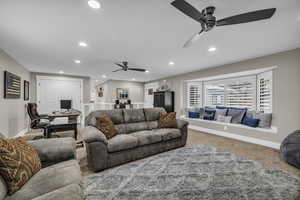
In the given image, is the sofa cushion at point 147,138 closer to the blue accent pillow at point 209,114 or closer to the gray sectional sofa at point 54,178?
the gray sectional sofa at point 54,178

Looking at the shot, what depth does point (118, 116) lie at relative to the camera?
10.6 feet

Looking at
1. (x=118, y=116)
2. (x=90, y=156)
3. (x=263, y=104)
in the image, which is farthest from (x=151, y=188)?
(x=263, y=104)

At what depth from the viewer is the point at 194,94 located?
623 cm

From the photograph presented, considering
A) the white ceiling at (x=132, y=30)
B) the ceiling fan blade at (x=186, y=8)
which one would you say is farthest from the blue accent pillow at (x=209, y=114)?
the ceiling fan blade at (x=186, y=8)

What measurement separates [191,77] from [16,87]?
6.01 m

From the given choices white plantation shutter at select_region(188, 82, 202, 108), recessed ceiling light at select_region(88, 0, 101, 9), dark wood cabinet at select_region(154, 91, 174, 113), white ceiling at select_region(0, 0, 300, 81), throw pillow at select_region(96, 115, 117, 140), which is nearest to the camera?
recessed ceiling light at select_region(88, 0, 101, 9)

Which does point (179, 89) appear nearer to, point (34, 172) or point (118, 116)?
point (118, 116)

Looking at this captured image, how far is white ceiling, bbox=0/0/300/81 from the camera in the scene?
5.70 ft

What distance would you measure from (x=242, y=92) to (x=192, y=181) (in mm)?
4075

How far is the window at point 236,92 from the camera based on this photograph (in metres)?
4.02

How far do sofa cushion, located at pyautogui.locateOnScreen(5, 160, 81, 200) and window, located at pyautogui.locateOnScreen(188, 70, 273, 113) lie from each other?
4.78 meters

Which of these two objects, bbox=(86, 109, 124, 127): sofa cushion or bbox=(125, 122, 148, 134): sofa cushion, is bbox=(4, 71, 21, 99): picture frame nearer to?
bbox=(86, 109, 124, 127): sofa cushion

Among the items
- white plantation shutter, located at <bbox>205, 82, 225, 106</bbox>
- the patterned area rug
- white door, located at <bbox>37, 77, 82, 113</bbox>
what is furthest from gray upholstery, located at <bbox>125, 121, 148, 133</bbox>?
white door, located at <bbox>37, 77, 82, 113</bbox>

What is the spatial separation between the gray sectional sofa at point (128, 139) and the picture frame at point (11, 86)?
230cm
